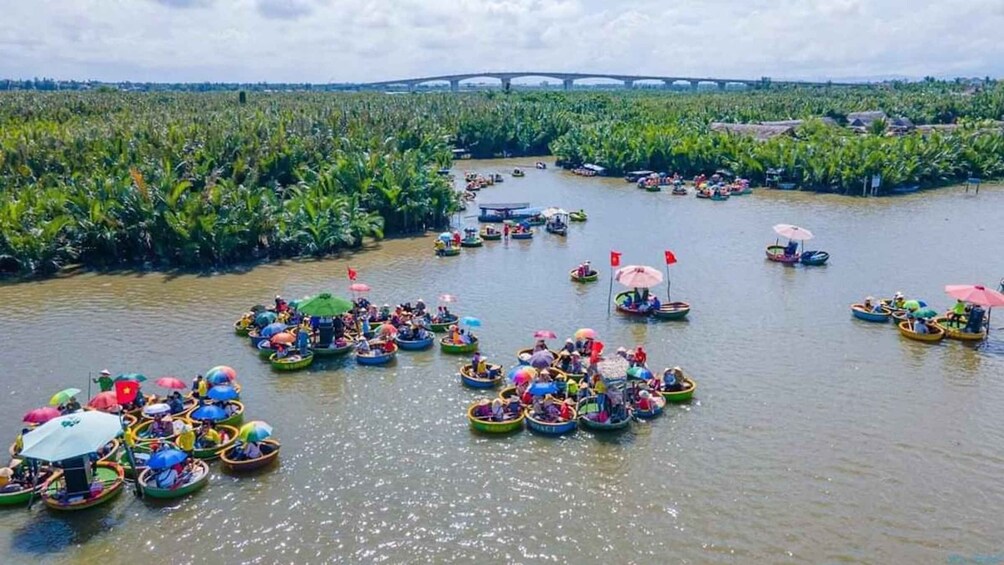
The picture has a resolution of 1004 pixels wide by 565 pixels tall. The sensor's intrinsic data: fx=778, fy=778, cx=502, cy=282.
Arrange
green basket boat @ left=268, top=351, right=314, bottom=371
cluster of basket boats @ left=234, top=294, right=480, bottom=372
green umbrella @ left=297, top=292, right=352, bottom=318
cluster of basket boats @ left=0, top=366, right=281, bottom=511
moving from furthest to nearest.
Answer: cluster of basket boats @ left=234, top=294, right=480, bottom=372, green basket boat @ left=268, top=351, right=314, bottom=371, green umbrella @ left=297, top=292, right=352, bottom=318, cluster of basket boats @ left=0, top=366, right=281, bottom=511

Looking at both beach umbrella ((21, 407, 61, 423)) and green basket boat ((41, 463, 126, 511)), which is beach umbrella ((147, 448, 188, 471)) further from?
beach umbrella ((21, 407, 61, 423))

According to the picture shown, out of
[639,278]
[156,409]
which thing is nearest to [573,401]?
[639,278]

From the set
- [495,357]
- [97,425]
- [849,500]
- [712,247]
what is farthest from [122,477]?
[712,247]

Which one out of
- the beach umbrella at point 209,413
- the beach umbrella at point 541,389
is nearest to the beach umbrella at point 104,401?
the beach umbrella at point 209,413

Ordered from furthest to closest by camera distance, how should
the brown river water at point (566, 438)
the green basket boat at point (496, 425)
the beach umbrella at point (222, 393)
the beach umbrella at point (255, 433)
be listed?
the beach umbrella at point (222, 393) < the green basket boat at point (496, 425) < the beach umbrella at point (255, 433) < the brown river water at point (566, 438)

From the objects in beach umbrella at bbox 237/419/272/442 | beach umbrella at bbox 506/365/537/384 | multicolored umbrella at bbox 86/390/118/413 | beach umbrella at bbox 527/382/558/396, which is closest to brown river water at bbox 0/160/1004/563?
beach umbrella at bbox 237/419/272/442

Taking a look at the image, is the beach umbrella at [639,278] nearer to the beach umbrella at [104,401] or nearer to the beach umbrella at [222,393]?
the beach umbrella at [222,393]

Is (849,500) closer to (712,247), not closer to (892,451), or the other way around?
(892,451)
